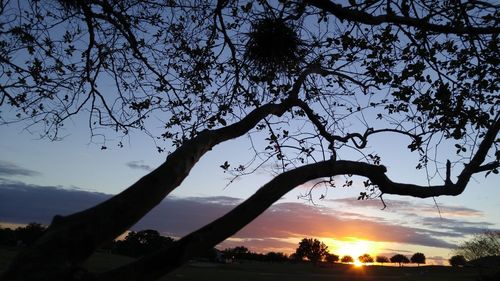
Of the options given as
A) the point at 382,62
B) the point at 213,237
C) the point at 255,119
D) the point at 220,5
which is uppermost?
the point at 220,5

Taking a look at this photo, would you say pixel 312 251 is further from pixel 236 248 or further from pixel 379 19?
pixel 379 19

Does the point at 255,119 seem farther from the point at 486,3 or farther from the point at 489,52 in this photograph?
the point at 489,52

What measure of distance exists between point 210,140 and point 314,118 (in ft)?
8.62

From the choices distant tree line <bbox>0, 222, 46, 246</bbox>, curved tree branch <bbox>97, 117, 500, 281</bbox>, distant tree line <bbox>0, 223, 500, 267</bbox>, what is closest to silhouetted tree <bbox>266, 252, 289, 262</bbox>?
distant tree line <bbox>0, 223, 500, 267</bbox>

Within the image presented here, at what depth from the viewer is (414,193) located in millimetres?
5367

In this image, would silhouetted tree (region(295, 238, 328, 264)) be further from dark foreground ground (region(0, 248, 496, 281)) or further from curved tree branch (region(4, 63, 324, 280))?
curved tree branch (region(4, 63, 324, 280))

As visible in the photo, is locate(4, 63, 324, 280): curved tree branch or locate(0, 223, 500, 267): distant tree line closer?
locate(4, 63, 324, 280): curved tree branch

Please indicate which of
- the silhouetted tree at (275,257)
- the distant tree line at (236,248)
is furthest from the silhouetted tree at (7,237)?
the silhouetted tree at (275,257)

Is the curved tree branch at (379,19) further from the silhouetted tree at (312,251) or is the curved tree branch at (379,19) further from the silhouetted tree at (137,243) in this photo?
the silhouetted tree at (312,251)

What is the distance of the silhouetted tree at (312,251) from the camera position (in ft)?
367

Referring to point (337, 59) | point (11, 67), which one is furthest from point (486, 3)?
point (11, 67)

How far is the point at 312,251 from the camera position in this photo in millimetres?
112000

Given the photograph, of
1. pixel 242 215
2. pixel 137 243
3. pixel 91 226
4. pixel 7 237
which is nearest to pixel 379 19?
pixel 242 215

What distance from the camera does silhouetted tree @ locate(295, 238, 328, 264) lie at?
11181 cm
